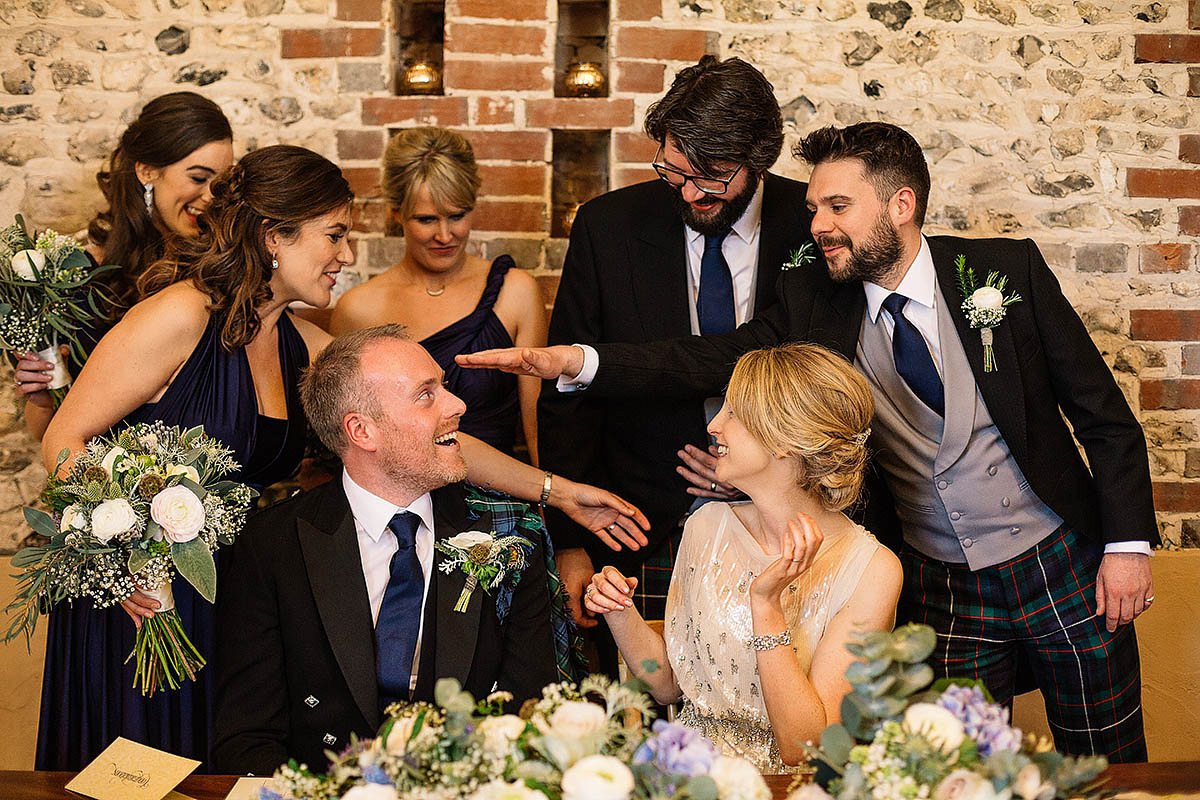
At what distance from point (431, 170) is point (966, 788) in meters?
2.18

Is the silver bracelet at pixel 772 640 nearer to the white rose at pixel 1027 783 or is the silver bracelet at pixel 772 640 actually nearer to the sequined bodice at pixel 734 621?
the sequined bodice at pixel 734 621

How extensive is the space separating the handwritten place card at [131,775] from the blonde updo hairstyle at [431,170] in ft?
5.34

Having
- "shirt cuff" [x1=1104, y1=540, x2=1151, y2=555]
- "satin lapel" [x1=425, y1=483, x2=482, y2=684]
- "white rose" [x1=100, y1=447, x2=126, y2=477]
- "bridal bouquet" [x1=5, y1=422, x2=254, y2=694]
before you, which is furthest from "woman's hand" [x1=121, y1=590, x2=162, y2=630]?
"shirt cuff" [x1=1104, y1=540, x2=1151, y2=555]

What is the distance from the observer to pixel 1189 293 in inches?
131

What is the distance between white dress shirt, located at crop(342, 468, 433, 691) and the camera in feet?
7.36

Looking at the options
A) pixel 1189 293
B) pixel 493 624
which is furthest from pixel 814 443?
pixel 1189 293

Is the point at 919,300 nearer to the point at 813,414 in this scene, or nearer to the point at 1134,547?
the point at 813,414

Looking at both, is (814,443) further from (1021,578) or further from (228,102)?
(228,102)

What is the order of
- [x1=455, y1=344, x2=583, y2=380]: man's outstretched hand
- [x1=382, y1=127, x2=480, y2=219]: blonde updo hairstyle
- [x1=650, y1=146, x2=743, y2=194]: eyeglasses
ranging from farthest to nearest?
[x1=382, y1=127, x2=480, y2=219]: blonde updo hairstyle
[x1=650, y1=146, x2=743, y2=194]: eyeglasses
[x1=455, y1=344, x2=583, y2=380]: man's outstretched hand

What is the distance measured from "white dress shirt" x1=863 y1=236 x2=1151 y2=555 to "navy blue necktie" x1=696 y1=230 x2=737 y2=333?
0.38m

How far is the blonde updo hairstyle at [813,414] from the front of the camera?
84.4 inches

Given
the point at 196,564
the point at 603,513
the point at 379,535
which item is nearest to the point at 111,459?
the point at 196,564

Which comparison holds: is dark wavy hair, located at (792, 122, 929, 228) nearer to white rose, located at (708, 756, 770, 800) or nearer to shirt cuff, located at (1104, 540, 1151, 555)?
shirt cuff, located at (1104, 540, 1151, 555)

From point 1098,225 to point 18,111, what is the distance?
131 inches
